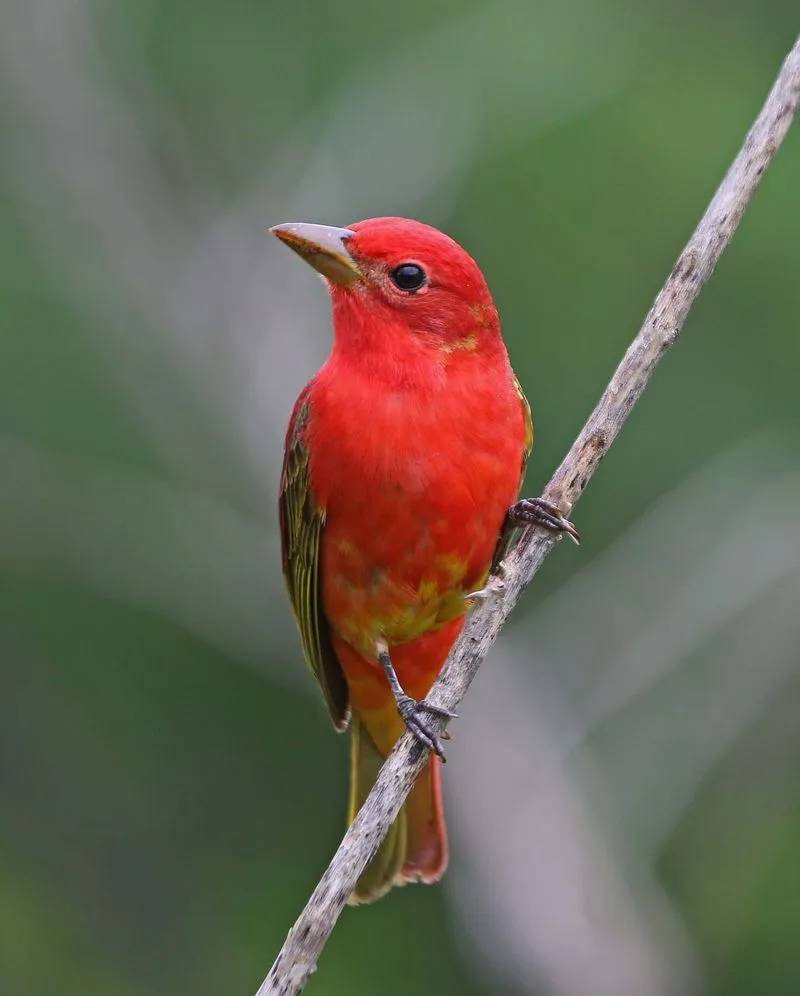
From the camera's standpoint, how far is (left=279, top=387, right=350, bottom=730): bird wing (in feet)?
12.2

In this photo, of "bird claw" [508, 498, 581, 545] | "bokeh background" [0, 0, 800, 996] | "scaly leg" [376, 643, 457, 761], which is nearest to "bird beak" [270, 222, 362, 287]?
"bird claw" [508, 498, 581, 545]

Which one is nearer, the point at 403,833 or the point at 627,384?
the point at 627,384

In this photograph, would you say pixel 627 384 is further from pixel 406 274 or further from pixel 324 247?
pixel 324 247

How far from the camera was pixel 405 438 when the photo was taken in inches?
136

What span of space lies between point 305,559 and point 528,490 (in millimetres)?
2986

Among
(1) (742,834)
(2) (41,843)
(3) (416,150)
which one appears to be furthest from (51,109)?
(1) (742,834)

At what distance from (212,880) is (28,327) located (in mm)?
2737

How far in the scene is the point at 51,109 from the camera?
8180 mm

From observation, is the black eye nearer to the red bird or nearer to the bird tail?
the red bird

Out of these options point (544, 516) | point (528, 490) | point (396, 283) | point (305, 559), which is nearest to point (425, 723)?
point (544, 516)

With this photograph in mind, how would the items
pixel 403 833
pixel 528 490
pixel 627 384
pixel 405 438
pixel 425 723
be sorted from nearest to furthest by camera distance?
pixel 627 384 → pixel 425 723 → pixel 405 438 → pixel 403 833 → pixel 528 490

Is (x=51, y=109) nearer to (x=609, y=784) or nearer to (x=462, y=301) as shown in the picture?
(x=609, y=784)

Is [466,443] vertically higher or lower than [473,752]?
higher

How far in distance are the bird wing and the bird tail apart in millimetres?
118
